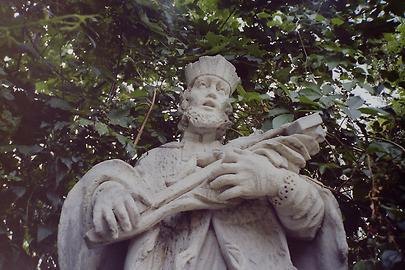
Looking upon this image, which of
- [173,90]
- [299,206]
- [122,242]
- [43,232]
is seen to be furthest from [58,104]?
[299,206]

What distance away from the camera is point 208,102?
7.63ft

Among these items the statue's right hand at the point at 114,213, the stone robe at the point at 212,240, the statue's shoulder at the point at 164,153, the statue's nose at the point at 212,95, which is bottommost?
the stone robe at the point at 212,240

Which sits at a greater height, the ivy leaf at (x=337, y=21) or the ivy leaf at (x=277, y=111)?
the ivy leaf at (x=337, y=21)

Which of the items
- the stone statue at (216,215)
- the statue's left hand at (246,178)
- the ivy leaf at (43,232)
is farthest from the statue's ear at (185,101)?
the ivy leaf at (43,232)

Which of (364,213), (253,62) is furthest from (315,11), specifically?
(364,213)

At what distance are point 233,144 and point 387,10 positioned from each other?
1279 mm

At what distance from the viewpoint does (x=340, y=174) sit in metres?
3.09

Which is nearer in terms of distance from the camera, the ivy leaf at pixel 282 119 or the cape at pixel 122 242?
the cape at pixel 122 242

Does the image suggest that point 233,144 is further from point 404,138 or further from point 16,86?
point 16,86

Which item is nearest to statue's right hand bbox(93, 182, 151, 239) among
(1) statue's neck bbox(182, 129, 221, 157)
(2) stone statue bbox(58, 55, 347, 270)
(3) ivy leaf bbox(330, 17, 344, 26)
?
(2) stone statue bbox(58, 55, 347, 270)

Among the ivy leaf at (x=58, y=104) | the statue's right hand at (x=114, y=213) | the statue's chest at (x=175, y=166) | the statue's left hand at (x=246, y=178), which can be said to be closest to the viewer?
the statue's right hand at (x=114, y=213)

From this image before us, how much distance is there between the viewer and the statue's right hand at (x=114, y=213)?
1.69m

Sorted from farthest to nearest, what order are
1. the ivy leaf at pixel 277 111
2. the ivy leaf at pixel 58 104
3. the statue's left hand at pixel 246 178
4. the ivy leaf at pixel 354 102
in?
1. the ivy leaf at pixel 58 104
2. the ivy leaf at pixel 277 111
3. the ivy leaf at pixel 354 102
4. the statue's left hand at pixel 246 178

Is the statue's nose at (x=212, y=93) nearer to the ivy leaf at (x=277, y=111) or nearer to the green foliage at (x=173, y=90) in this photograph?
the green foliage at (x=173, y=90)
